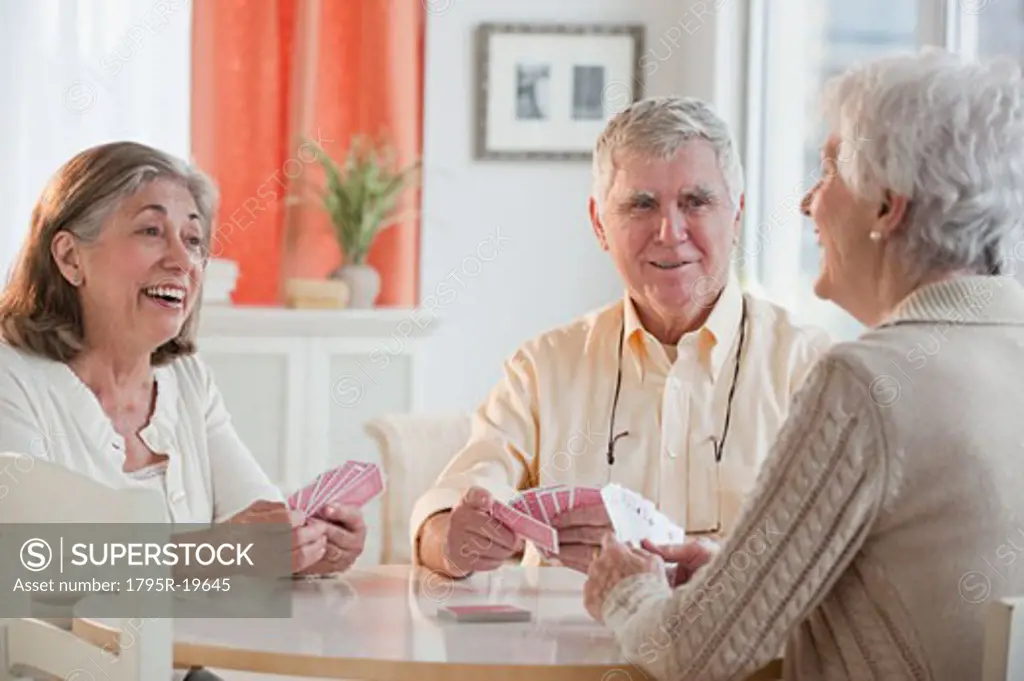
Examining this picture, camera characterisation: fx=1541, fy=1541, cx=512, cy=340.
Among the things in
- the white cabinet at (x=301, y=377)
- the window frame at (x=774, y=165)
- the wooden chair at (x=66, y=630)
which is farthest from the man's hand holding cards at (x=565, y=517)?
the white cabinet at (x=301, y=377)

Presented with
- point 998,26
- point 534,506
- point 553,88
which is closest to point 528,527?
point 534,506

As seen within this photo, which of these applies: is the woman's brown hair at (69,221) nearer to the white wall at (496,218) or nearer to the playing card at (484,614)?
the playing card at (484,614)

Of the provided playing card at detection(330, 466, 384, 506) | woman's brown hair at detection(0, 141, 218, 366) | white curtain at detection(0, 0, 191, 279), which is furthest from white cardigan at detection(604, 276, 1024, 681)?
white curtain at detection(0, 0, 191, 279)

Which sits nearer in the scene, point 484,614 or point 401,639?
point 401,639

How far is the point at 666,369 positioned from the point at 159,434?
0.96 meters

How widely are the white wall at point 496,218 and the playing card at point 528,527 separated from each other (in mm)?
3682

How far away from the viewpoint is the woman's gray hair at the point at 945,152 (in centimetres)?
184

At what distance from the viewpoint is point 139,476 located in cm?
270

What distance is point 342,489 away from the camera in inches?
102

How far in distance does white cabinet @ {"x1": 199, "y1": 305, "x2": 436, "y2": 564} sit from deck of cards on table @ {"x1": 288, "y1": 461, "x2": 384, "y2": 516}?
3039 millimetres

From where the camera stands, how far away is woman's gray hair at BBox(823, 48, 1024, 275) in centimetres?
184

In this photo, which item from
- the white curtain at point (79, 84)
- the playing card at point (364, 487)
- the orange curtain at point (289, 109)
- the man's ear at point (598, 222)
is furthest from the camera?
the orange curtain at point (289, 109)

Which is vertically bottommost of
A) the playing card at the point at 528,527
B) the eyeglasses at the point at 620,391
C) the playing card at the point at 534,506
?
the playing card at the point at 528,527

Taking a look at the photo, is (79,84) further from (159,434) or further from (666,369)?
(666,369)
